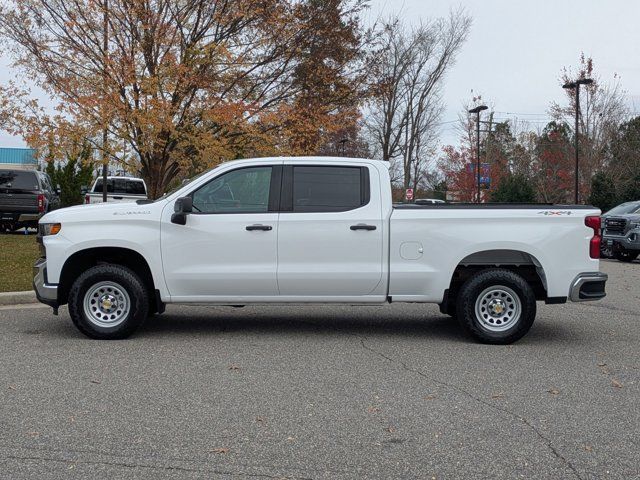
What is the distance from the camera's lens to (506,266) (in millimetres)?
8125

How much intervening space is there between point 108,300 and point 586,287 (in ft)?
16.7

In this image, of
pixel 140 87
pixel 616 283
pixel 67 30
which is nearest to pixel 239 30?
pixel 140 87

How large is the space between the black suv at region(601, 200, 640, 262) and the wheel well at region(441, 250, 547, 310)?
14.1 metres

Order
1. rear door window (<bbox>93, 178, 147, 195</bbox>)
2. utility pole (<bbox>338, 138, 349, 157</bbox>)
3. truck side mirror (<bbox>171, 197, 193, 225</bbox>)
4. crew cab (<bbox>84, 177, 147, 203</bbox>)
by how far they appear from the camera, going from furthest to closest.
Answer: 1. utility pole (<bbox>338, 138, 349, 157</bbox>)
2. rear door window (<bbox>93, 178, 147, 195</bbox>)
3. crew cab (<bbox>84, 177, 147, 203</bbox>)
4. truck side mirror (<bbox>171, 197, 193, 225</bbox>)

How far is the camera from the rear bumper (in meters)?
7.81

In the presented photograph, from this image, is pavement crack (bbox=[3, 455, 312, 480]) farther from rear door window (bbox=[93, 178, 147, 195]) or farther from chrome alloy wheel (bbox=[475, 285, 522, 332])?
rear door window (bbox=[93, 178, 147, 195])

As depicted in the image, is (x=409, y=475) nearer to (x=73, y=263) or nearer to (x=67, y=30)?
(x=73, y=263)

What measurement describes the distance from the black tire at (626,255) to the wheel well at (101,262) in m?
17.0

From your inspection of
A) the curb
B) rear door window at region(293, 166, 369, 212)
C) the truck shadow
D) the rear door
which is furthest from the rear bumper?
the curb

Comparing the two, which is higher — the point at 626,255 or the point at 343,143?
the point at 343,143

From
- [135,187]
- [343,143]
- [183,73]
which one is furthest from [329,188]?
[343,143]

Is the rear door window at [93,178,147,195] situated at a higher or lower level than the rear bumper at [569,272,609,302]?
higher

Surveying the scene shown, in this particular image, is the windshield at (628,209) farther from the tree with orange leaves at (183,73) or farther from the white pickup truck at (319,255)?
the white pickup truck at (319,255)

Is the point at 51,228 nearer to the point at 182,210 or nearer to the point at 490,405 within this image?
the point at 182,210
